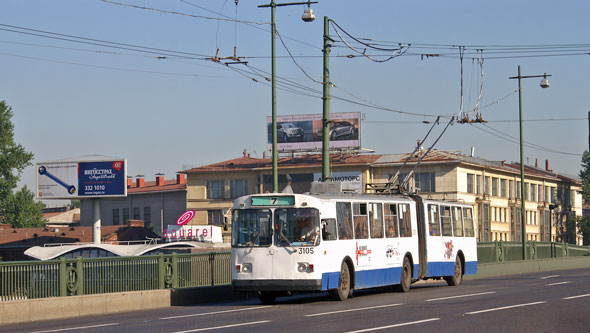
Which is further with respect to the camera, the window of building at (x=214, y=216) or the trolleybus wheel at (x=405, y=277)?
the window of building at (x=214, y=216)

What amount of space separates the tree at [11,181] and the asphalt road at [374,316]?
3383 inches

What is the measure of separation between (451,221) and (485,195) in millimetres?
66956

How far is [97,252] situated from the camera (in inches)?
2044

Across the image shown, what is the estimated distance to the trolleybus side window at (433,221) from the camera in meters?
28.4

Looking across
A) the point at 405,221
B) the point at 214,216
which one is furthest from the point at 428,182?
the point at 405,221

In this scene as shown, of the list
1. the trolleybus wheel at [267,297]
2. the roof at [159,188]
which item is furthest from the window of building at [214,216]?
the trolleybus wheel at [267,297]

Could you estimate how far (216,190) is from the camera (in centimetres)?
10306

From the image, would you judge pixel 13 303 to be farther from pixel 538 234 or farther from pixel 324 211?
pixel 538 234

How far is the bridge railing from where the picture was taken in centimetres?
2002

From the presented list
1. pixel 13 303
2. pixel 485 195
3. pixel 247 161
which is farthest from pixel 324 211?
pixel 247 161

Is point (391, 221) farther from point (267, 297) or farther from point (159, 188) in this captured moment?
point (159, 188)

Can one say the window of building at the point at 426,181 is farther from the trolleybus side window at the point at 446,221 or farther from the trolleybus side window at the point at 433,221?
the trolleybus side window at the point at 433,221

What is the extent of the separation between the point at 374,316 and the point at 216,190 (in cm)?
8635

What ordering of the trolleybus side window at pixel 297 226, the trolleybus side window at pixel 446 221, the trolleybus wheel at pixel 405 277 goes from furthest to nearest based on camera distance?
the trolleybus side window at pixel 446 221 → the trolleybus wheel at pixel 405 277 → the trolleybus side window at pixel 297 226
